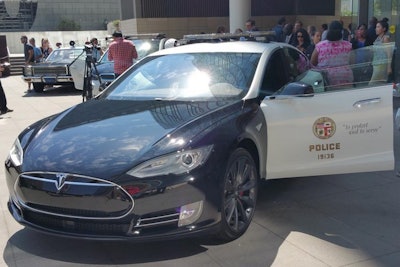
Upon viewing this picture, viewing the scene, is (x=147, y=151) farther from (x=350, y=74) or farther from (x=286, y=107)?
(x=350, y=74)

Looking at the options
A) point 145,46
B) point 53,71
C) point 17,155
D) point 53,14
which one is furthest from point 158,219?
point 53,14

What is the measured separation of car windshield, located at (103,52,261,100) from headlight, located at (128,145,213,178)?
1072mm

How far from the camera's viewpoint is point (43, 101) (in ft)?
44.5

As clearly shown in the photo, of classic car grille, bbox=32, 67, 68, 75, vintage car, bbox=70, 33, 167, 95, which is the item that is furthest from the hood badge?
classic car grille, bbox=32, 67, 68, 75

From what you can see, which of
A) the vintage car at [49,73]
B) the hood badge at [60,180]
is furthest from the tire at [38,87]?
the hood badge at [60,180]

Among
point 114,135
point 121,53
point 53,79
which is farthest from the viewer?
point 53,79

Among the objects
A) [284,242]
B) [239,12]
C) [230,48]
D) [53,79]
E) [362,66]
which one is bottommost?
[284,242]

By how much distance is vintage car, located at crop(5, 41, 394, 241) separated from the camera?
11.0ft

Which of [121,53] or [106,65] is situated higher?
[121,53]

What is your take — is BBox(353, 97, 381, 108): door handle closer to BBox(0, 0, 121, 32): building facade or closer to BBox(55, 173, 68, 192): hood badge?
BBox(55, 173, 68, 192): hood badge

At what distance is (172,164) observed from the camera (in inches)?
134

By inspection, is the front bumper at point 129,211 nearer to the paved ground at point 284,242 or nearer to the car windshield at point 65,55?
the paved ground at point 284,242

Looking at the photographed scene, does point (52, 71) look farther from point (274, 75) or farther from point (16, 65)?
point (16, 65)

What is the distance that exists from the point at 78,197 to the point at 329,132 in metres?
2.33
